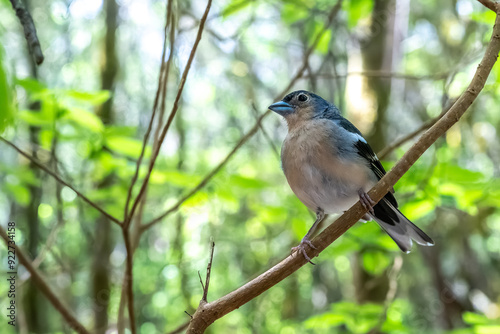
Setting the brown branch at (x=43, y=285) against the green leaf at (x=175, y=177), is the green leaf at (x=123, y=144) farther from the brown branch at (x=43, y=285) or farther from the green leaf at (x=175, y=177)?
the brown branch at (x=43, y=285)

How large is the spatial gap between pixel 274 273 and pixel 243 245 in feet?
13.9

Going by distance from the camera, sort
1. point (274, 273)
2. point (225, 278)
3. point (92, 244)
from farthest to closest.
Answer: point (225, 278) < point (92, 244) < point (274, 273)

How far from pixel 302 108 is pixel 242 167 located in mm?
3152

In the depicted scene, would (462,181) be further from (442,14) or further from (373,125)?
(442,14)

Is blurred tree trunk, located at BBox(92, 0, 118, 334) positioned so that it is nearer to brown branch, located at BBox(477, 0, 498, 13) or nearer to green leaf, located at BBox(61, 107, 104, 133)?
green leaf, located at BBox(61, 107, 104, 133)

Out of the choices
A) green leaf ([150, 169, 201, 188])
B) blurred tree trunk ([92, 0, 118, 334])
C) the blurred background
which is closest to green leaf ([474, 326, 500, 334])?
the blurred background

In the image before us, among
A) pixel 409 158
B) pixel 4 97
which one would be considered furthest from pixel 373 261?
pixel 4 97

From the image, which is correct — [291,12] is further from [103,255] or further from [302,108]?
[103,255]

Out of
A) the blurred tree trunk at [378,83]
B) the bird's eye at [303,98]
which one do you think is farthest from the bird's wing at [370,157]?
the blurred tree trunk at [378,83]

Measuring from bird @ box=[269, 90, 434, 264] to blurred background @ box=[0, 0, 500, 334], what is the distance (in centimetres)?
16

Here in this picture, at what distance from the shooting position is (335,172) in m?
2.95

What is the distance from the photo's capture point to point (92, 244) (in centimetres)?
531

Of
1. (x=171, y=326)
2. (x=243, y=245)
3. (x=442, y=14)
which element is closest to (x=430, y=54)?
(x=442, y=14)

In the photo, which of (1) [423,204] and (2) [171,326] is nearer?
(1) [423,204]
